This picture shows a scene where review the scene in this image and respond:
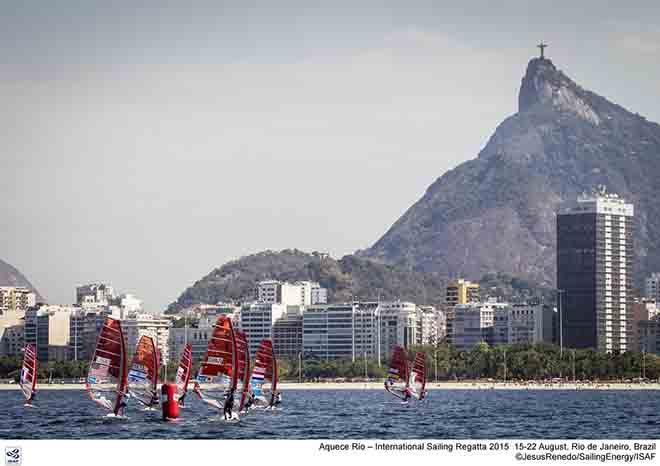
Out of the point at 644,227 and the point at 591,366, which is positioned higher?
the point at 644,227

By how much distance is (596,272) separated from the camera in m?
140

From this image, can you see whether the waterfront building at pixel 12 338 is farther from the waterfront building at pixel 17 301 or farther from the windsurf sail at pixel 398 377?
the windsurf sail at pixel 398 377

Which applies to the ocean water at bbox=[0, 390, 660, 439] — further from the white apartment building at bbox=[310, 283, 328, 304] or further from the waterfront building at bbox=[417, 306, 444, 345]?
the white apartment building at bbox=[310, 283, 328, 304]

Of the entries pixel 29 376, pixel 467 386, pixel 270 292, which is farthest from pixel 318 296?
pixel 29 376

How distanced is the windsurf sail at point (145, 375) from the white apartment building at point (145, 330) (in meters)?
92.0

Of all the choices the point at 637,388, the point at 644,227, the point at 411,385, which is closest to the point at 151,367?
the point at 411,385

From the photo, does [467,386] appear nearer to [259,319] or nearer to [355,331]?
[355,331]

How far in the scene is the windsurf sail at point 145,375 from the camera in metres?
47.0

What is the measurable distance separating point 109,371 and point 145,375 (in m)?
7.61

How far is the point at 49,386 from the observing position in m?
107

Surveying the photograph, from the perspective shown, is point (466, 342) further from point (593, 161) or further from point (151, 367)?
point (151, 367)

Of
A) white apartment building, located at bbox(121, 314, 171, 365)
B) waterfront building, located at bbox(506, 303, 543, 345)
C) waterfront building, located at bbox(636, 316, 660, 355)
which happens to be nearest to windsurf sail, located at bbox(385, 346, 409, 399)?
white apartment building, located at bbox(121, 314, 171, 365)
